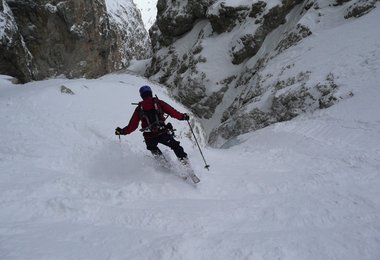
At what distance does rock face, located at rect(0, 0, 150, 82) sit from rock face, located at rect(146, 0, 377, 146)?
7.97m

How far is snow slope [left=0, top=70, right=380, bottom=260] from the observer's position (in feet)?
16.0

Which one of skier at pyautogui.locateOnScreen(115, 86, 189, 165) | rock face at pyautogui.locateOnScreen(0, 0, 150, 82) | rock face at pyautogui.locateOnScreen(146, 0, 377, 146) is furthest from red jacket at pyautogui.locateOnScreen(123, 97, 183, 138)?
rock face at pyautogui.locateOnScreen(0, 0, 150, 82)

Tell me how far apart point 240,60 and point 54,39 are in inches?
854

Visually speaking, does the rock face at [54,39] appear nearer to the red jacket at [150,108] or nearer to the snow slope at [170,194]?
the snow slope at [170,194]

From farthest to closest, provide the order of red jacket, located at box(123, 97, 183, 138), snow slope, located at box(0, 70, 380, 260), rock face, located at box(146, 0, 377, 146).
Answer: rock face, located at box(146, 0, 377, 146)
red jacket, located at box(123, 97, 183, 138)
snow slope, located at box(0, 70, 380, 260)

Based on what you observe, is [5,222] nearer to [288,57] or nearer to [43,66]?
[288,57]

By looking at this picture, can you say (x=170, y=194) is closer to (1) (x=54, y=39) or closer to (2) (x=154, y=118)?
(2) (x=154, y=118)

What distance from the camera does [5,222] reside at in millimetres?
5684

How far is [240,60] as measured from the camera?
35469 mm

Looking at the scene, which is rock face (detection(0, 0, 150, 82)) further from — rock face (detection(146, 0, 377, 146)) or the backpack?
the backpack

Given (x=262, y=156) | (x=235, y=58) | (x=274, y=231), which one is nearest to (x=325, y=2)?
(x=235, y=58)

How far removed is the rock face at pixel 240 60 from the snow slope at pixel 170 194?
6787mm

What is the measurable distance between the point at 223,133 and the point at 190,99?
51.8 feet

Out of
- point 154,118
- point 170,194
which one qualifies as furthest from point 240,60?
point 170,194
